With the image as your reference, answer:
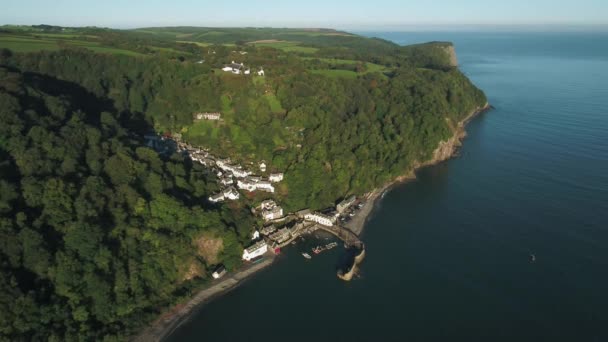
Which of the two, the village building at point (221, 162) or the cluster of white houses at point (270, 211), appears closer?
the cluster of white houses at point (270, 211)

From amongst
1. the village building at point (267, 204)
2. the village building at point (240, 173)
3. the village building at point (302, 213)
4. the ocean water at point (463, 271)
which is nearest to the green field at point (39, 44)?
the village building at point (240, 173)

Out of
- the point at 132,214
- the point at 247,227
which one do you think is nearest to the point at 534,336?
the point at 247,227

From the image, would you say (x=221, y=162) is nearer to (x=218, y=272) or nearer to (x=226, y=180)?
(x=226, y=180)

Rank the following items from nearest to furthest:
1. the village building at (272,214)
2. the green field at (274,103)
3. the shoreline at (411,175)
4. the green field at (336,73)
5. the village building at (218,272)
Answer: the village building at (218,272) → the village building at (272,214) → the shoreline at (411,175) → the green field at (274,103) → the green field at (336,73)

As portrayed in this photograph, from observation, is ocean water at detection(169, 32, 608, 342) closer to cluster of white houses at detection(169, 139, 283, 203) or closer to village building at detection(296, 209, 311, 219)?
village building at detection(296, 209, 311, 219)

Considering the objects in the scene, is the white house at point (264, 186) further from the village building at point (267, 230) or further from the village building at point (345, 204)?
the village building at point (345, 204)

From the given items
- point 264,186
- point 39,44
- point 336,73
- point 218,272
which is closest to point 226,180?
point 264,186

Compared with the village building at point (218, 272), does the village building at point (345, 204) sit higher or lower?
higher
